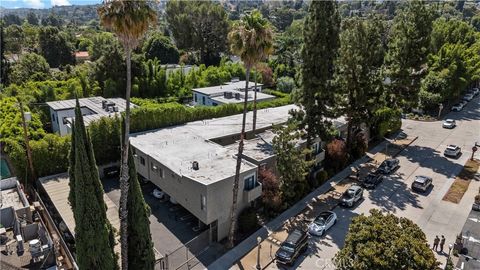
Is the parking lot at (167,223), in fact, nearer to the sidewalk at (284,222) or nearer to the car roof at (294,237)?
the sidewalk at (284,222)

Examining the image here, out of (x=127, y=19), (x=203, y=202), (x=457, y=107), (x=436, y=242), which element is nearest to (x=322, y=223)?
(x=436, y=242)

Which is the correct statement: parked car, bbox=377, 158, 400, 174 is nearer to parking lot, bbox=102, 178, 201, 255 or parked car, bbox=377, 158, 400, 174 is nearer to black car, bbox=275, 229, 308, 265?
black car, bbox=275, 229, 308, 265

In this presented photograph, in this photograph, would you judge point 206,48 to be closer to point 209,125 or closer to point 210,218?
point 209,125

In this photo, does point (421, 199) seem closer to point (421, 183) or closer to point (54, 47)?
point (421, 183)

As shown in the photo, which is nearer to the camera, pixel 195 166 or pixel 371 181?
pixel 195 166

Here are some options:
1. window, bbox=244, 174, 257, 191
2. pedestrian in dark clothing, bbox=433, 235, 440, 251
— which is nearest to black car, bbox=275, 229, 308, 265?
window, bbox=244, 174, 257, 191
